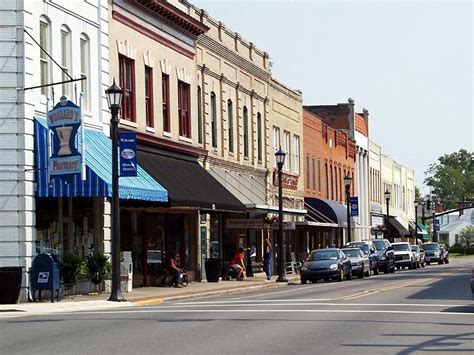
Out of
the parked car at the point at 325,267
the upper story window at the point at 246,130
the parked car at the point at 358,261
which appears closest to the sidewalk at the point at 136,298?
the parked car at the point at 325,267

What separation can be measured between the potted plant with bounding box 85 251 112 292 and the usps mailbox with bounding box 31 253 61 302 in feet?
10.9

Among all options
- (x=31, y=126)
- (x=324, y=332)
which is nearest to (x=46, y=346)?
(x=324, y=332)

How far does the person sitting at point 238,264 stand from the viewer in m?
47.0

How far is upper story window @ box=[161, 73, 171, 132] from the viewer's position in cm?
4225

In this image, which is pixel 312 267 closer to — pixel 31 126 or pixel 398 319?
pixel 31 126

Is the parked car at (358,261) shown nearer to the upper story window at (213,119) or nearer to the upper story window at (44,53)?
the upper story window at (213,119)

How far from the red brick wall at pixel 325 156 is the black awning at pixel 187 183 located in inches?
911

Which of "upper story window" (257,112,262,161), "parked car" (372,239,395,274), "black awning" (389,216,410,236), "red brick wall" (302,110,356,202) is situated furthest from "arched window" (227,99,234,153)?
"black awning" (389,216,410,236)

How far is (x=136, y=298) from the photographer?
31766mm

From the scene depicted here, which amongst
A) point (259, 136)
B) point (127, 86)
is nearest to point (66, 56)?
point (127, 86)

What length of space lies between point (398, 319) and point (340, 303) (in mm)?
5574

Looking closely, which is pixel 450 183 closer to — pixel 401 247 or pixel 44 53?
→ pixel 401 247

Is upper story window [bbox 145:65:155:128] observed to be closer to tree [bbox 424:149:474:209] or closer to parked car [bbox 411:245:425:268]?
parked car [bbox 411:245:425:268]

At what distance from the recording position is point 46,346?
16.7 meters
